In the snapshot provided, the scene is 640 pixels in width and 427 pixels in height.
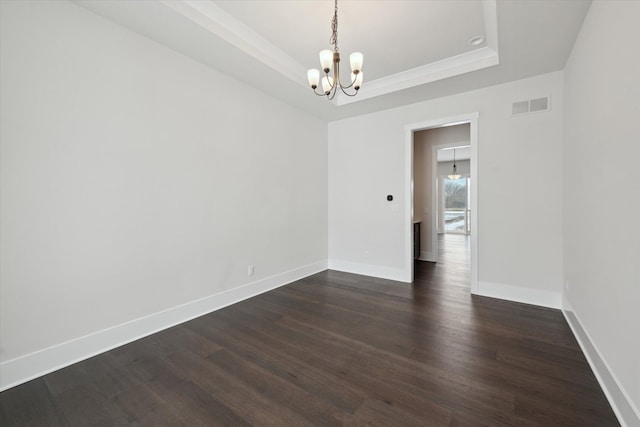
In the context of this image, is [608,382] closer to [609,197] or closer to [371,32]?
[609,197]

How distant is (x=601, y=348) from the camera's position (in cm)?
194

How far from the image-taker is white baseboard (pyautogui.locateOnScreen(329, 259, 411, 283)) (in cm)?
440

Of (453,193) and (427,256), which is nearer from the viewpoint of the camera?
(427,256)

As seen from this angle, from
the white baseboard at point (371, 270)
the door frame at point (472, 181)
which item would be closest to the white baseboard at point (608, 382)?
the door frame at point (472, 181)

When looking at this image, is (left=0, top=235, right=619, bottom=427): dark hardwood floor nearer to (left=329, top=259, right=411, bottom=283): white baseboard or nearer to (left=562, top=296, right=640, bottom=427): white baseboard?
(left=562, top=296, right=640, bottom=427): white baseboard

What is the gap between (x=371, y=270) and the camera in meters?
4.70

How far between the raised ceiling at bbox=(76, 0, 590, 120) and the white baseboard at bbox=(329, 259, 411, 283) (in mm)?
2827

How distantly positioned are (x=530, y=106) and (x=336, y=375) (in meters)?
3.85

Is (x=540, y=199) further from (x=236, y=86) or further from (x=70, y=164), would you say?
(x=70, y=164)

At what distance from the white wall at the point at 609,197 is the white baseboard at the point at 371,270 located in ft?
6.99

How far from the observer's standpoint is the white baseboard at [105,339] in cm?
193

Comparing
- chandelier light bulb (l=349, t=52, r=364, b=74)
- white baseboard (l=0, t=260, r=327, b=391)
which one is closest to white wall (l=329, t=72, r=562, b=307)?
chandelier light bulb (l=349, t=52, r=364, b=74)

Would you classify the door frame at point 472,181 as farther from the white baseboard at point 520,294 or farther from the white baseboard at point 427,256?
the white baseboard at point 427,256

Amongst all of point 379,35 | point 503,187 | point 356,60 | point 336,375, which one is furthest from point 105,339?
point 503,187
